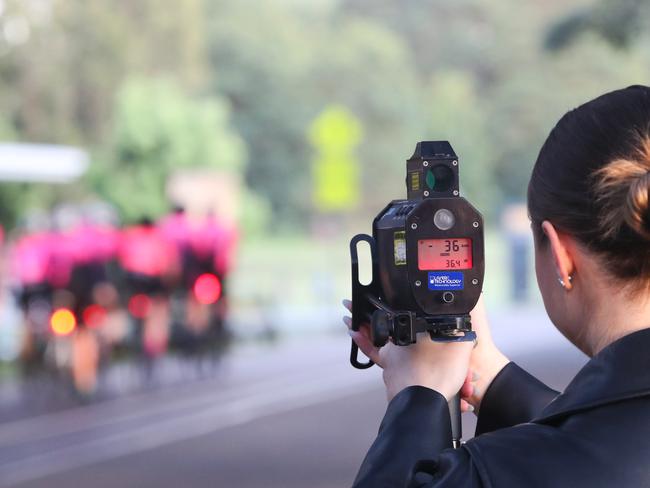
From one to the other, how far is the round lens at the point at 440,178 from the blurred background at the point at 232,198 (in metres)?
1.57

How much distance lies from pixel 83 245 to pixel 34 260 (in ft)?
1.74

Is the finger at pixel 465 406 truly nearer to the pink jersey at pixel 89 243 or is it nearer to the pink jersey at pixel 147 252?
the pink jersey at pixel 89 243

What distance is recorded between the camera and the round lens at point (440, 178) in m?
2.18

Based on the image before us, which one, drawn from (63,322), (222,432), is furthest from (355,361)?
(63,322)

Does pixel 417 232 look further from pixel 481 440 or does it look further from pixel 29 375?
pixel 29 375

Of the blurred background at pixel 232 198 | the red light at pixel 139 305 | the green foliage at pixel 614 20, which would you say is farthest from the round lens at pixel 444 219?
the green foliage at pixel 614 20

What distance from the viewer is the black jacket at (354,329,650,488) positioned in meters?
1.87

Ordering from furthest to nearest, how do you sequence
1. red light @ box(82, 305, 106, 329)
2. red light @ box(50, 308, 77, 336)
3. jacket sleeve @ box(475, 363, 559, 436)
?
red light @ box(82, 305, 106, 329), red light @ box(50, 308, 77, 336), jacket sleeve @ box(475, 363, 559, 436)

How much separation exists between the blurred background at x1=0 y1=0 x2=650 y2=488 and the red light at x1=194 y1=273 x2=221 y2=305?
0.04m

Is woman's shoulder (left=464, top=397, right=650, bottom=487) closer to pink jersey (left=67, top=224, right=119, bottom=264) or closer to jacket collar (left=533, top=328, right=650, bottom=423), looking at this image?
jacket collar (left=533, top=328, right=650, bottom=423)

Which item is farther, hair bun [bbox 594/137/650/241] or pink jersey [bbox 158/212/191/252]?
pink jersey [bbox 158/212/191/252]

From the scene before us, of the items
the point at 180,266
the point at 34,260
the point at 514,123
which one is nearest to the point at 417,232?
the point at 34,260

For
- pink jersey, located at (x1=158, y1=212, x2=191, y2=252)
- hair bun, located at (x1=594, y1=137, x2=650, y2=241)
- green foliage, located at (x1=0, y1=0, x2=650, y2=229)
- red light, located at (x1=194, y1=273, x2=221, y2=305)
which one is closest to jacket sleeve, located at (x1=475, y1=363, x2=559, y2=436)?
hair bun, located at (x1=594, y1=137, x2=650, y2=241)

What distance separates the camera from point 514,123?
62.6m
